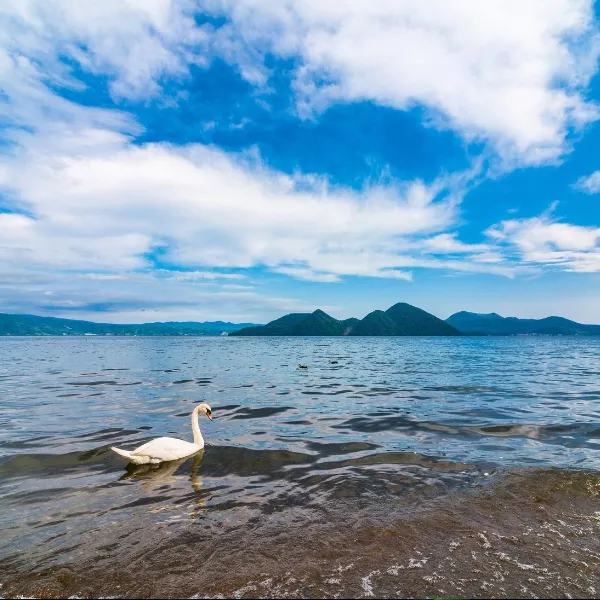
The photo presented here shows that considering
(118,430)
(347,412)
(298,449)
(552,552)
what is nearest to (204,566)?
(552,552)

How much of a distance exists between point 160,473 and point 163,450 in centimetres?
62

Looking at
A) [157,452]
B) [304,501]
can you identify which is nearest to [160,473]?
[157,452]

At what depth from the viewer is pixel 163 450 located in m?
11.6

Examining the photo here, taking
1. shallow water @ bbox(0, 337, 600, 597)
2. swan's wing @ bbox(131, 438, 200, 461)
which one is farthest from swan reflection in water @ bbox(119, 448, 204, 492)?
swan's wing @ bbox(131, 438, 200, 461)

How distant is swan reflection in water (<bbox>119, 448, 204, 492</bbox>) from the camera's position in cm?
1033

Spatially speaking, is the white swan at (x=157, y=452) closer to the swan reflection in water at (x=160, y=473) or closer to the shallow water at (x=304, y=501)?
the swan reflection in water at (x=160, y=473)

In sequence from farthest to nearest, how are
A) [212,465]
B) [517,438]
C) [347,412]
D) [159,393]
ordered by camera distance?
[159,393]
[347,412]
[517,438]
[212,465]

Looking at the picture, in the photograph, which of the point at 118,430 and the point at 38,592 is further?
the point at 118,430

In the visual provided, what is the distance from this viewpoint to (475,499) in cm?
885

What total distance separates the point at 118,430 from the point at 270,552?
11.4 meters

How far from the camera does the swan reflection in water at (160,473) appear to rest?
33.9 feet

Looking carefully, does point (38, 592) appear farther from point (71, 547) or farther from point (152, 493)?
point (152, 493)

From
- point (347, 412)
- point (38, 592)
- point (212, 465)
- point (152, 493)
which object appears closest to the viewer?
point (38, 592)

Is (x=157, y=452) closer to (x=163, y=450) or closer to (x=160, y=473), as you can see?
(x=163, y=450)
